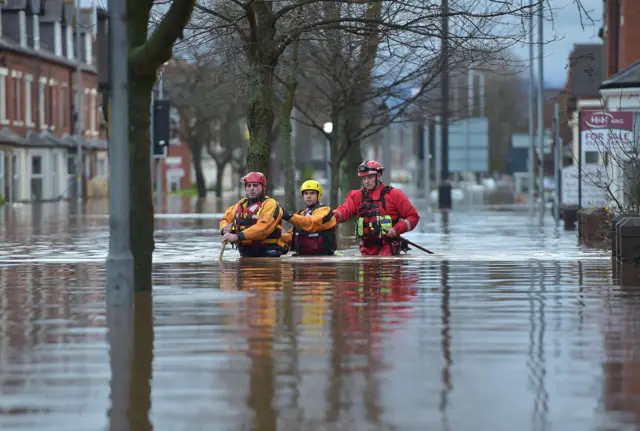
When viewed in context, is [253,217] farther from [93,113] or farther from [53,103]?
[93,113]

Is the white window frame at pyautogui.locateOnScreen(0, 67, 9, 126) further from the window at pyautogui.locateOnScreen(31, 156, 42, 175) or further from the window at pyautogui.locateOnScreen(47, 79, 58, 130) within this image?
the window at pyautogui.locateOnScreen(47, 79, 58, 130)

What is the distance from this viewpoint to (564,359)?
1020 cm

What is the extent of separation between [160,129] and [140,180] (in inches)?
1667

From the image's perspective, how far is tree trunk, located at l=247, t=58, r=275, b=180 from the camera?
23141 mm

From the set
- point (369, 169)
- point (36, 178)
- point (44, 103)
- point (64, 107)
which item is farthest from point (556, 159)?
point (64, 107)

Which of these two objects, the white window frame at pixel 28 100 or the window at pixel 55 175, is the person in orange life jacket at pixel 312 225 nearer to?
the white window frame at pixel 28 100

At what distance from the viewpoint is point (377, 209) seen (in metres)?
20.2

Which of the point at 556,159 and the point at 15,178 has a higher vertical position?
the point at 556,159

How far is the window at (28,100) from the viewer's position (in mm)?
72250

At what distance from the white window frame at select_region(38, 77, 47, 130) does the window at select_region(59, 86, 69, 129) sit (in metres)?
3.34

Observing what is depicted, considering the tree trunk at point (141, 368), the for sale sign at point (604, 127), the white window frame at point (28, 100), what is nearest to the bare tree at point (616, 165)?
the for sale sign at point (604, 127)

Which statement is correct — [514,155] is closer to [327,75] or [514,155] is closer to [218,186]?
[218,186]

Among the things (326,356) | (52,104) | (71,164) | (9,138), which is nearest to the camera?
(326,356)

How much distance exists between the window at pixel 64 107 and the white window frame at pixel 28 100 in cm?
583
